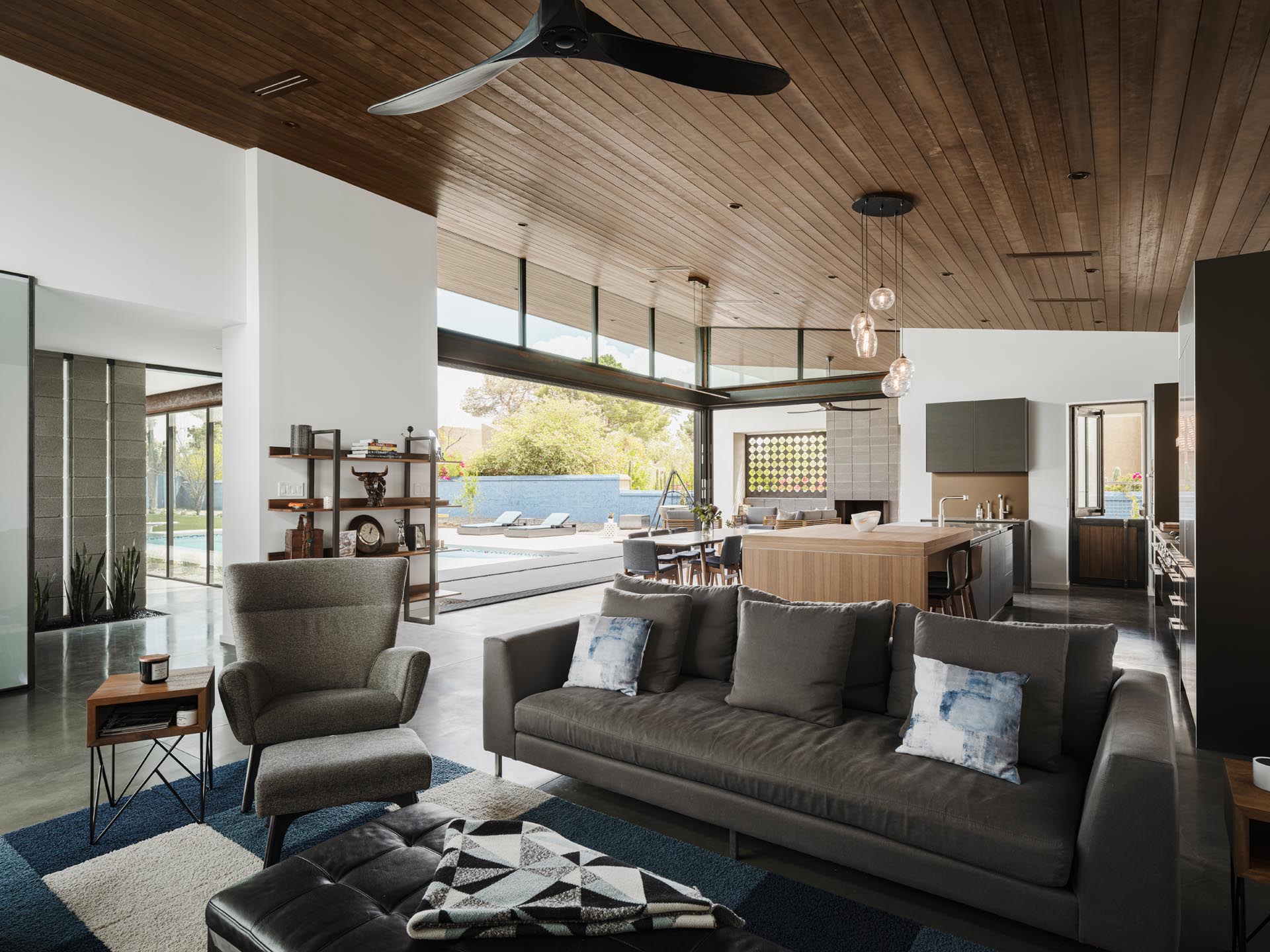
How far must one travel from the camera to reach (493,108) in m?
4.15

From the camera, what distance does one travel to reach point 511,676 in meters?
3.25

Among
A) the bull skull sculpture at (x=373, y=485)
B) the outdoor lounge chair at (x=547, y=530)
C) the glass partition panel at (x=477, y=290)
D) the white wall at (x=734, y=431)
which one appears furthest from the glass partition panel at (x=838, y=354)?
the bull skull sculpture at (x=373, y=485)

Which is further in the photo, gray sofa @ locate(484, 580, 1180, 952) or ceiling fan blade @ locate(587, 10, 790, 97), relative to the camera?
ceiling fan blade @ locate(587, 10, 790, 97)

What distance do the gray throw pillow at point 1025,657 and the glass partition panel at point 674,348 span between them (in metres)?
7.76

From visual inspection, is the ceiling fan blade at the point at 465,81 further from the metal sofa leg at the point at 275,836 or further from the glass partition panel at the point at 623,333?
the glass partition panel at the point at 623,333

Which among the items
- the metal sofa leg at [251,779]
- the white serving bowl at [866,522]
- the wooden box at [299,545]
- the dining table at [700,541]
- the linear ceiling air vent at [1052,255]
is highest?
the linear ceiling air vent at [1052,255]

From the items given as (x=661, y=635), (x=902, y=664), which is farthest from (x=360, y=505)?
(x=902, y=664)

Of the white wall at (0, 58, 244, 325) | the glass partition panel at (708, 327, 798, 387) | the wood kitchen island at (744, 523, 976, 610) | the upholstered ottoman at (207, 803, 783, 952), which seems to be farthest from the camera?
the glass partition panel at (708, 327, 798, 387)

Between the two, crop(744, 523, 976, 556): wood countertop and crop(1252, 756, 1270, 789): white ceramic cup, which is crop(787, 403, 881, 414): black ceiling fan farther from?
crop(1252, 756, 1270, 789): white ceramic cup

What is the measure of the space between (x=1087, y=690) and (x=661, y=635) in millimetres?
1624

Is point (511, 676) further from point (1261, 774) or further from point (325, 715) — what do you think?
point (1261, 774)

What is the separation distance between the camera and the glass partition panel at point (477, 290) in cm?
711

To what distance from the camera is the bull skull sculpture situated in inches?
227

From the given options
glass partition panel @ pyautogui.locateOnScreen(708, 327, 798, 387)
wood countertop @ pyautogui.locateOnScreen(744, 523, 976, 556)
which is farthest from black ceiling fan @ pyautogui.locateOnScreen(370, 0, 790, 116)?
glass partition panel @ pyautogui.locateOnScreen(708, 327, 798, 387)
